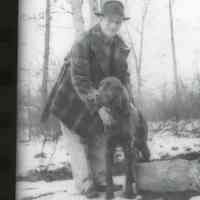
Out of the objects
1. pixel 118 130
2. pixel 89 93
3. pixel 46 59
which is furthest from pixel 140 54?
pixel 46 59

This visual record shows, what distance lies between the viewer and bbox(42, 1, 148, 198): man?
9.38ft

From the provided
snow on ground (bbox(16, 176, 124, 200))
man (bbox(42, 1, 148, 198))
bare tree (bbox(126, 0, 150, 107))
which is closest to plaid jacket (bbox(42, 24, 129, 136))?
man (bbox(42, 1, 148, 198))

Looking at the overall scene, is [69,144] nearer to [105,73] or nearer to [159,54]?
[105,73]

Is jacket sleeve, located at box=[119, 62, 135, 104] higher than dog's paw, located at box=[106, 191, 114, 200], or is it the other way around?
jacket sleeve, located at box=[119, 62, 135, 104]

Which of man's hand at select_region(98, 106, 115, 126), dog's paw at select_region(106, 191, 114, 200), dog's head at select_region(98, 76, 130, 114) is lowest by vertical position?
dog's paw at select_region(106, 191, 114, 200)

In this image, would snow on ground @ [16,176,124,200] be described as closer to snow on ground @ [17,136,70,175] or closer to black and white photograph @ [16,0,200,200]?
black and white photograph @ [16,0,200,200]

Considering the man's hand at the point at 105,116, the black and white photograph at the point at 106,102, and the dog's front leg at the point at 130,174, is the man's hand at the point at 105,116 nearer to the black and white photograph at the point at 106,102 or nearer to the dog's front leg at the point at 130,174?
the black and white photograph at the point at 106,102

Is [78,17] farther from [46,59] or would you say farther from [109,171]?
[109,171]

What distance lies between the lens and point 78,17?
3.03 metres

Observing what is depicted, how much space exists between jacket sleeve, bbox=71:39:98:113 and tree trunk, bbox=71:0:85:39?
134 mm

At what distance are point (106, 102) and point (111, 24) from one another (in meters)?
0.64

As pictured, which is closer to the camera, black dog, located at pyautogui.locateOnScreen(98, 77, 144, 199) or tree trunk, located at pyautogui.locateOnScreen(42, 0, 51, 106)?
black dog, located at pyautogui.locateOnScreen(98, 77, 144, 199)
